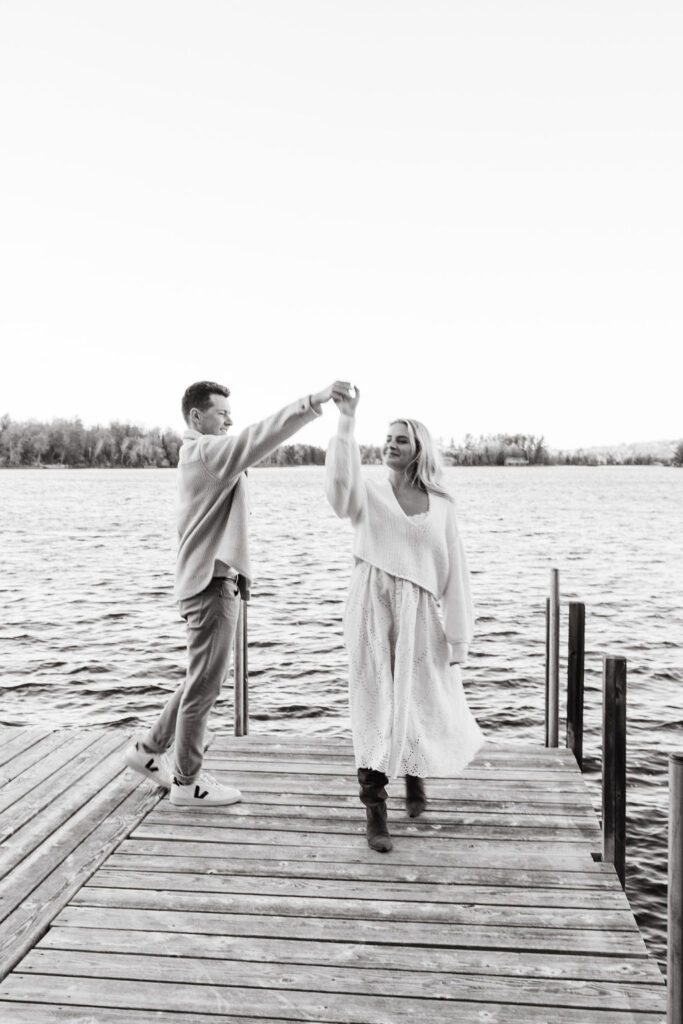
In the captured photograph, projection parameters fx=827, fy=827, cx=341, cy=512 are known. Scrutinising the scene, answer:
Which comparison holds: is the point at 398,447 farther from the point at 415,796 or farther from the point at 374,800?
the point at 415,796

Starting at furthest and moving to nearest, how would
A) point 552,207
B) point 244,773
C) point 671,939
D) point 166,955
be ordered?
point 552,207 < point 244,773 < point 166,955 < point 671,939

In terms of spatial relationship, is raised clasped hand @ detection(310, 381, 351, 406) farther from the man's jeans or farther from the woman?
the man's jeans

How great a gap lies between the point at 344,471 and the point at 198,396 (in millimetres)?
1041

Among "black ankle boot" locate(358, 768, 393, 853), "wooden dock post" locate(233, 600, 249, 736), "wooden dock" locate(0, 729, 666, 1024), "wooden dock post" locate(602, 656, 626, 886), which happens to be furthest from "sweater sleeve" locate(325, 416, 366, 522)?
"wooden dock post" locate(233, 600, 249, 736)

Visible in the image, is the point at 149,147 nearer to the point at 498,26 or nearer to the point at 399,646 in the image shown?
the point at 498,26

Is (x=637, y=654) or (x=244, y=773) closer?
(x=244, y=773)

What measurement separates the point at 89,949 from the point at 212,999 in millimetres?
614

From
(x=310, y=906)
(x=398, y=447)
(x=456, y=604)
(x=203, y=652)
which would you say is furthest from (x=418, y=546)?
(x=310, y=906)

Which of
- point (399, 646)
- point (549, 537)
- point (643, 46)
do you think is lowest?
point (549, 537)

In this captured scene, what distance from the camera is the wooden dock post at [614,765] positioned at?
409cm

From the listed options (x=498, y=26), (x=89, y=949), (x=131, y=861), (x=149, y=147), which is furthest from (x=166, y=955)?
(x=149, y=147)

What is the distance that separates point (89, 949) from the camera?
321cm

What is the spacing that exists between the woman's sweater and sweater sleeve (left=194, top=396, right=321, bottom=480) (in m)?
0.35

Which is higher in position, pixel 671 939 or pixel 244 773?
pixel 671 939
